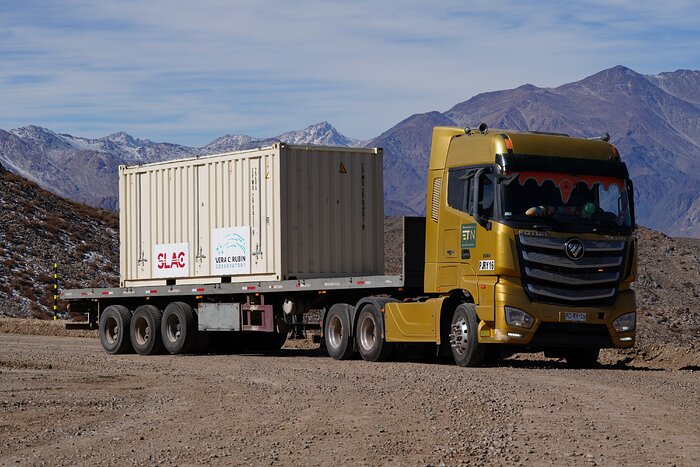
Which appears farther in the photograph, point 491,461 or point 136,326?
point 136,326

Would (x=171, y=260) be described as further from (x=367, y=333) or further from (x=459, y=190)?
(x=459, y=190)

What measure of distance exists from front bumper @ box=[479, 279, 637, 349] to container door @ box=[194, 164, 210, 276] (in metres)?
7.79

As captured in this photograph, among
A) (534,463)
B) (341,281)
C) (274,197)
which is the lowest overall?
(534,463)

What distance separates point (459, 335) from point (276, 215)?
4.90 m

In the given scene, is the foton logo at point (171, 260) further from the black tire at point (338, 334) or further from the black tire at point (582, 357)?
the black tire at point (582, 357)

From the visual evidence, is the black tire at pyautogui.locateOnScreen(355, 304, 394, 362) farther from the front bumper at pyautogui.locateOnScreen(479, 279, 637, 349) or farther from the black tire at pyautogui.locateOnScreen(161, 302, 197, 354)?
the black tire at pyautogui.locateOnScreen(161, 302, 197, 354)

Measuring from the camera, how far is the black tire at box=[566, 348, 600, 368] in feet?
66.9

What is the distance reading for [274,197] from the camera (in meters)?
23.0

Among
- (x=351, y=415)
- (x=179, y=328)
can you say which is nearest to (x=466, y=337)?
(x=351, y=415)

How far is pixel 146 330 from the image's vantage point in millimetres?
26094

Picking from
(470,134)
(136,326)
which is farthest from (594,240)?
(136,326)

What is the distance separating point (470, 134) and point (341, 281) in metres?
3.67

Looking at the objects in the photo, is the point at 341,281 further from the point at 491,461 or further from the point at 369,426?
the point at 491,461

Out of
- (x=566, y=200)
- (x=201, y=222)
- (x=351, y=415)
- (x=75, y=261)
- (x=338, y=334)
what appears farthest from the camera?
(x=75, y=261)
